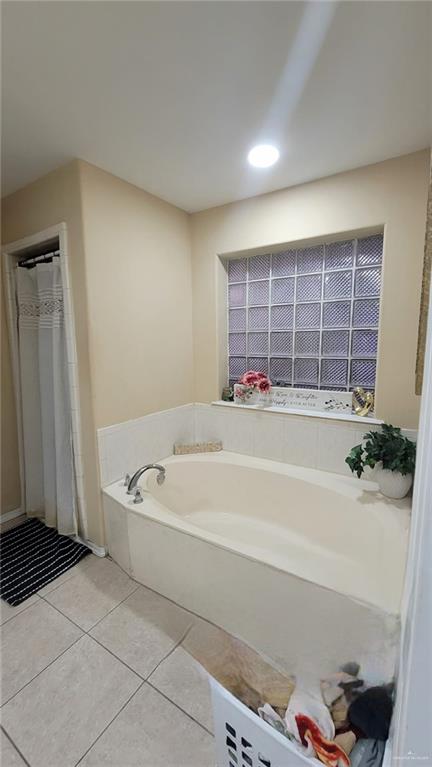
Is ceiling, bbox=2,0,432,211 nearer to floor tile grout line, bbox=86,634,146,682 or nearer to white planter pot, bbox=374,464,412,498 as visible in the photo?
white planter pot, bbox=374,464,412,498

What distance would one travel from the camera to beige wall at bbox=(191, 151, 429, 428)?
172 cm

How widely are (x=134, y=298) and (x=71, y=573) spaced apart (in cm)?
179

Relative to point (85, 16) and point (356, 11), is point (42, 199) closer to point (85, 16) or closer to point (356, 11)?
point (85, 16)

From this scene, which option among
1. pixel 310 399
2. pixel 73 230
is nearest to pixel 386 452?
pixel 310 399

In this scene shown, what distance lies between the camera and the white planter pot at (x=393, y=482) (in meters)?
1.72

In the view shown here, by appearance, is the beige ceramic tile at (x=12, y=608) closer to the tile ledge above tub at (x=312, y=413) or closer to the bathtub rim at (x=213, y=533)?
the bathtub rim at (x=213, y=533)

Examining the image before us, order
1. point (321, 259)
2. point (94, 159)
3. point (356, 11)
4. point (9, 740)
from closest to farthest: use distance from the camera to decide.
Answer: point (356, 11)
point (9, 740)
point (94, 159)
point (321, 259)

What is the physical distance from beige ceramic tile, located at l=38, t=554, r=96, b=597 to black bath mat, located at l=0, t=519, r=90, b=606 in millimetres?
24

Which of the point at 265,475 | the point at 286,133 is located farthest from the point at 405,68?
the point at 265,475

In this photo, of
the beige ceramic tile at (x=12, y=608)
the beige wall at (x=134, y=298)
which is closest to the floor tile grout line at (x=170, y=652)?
the beige ceramic tile at (x=12, y=608)

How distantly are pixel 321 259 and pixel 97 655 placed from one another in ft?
8.61

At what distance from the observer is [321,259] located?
7.22 ft

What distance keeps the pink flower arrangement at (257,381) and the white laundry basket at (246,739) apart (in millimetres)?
1796

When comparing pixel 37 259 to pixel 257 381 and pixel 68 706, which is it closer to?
pixel 257 381
